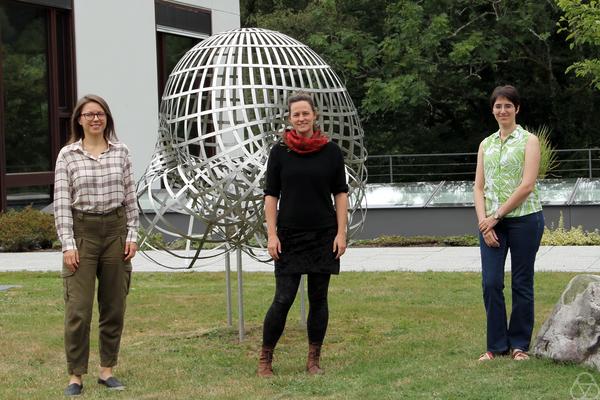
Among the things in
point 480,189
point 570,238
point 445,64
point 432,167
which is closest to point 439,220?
point 570,238

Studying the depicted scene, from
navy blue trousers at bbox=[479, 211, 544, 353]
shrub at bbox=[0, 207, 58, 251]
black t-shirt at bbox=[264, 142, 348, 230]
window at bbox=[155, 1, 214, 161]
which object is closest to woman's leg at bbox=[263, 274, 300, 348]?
black t-shirt at bbox=[264, 142, 348, 230]

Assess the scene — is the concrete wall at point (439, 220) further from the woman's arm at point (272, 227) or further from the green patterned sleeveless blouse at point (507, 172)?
the woman's arm at point (272, 227)

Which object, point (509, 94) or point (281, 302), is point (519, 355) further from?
point (509, 94)

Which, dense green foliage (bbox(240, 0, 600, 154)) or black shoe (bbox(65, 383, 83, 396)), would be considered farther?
dense green foliage (bbox(240, 0, 600, 154))

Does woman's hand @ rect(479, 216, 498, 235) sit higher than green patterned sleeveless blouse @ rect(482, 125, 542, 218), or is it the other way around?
green patterned sleeveless blouse @ rect(482, 125, 542, 218)

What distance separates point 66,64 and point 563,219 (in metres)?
12.4

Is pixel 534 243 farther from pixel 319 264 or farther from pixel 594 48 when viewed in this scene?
pixel 594 48

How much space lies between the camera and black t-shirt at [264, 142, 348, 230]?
23.6ft

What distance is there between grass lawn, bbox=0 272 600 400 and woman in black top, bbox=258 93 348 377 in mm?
661

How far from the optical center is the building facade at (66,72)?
23.2 meters

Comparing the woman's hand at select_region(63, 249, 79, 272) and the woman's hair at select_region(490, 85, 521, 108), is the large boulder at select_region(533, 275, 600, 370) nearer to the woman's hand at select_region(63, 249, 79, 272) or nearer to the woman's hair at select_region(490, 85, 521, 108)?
the woman's hair at select_region(490, 85, 521, 108)

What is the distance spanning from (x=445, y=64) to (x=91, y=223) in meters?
25.5

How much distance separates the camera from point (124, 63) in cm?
2705

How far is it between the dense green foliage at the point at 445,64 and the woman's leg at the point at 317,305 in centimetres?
2243
